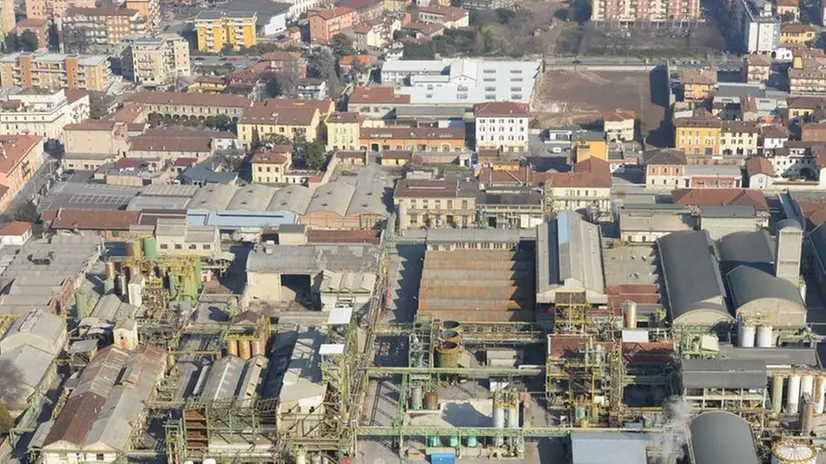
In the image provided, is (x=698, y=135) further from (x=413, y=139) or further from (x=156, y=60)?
(x=156, y=60)

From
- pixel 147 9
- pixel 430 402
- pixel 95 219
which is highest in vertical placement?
pixel 147 9

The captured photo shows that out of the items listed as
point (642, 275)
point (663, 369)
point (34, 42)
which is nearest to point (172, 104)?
point (34, 42)

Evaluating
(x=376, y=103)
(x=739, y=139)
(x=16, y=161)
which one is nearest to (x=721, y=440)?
(x=739, y=139)

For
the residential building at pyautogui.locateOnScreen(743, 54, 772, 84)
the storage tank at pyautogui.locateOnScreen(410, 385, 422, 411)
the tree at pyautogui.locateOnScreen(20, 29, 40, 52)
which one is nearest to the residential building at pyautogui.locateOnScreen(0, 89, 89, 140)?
the tree at pyautogui.locateOnScreen(20, 29, 40, 52)

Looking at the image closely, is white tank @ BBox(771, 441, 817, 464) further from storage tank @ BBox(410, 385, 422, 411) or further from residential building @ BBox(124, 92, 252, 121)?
residential building @ BBox(124, 92, 252, 121)

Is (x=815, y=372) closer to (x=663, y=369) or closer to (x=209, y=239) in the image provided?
(x=663, y=369)

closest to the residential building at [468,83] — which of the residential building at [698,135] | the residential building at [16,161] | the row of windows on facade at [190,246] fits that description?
the residential building at [698,135]
